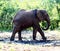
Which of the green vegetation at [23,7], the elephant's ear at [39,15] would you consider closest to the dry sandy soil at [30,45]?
the elephant's ear at [39,15]

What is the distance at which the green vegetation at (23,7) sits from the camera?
26923mm

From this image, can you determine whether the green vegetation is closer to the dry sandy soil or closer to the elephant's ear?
the elephant's ear

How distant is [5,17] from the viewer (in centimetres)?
2712

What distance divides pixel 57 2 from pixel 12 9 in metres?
4.34

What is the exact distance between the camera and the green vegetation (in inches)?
1060

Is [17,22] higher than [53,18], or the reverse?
[17,22]

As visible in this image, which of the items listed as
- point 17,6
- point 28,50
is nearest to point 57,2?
point 17,6

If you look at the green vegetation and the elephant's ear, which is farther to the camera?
the green vegetation

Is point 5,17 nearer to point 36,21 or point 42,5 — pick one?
point 42,5

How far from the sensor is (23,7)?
28.7 meters

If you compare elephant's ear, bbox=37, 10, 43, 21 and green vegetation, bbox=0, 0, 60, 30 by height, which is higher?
elephant's ear, bbox=37, 10, 43, 21

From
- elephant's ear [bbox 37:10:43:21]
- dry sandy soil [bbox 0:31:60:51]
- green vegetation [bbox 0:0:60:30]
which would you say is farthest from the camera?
green vegetation [bbox 0:0:60:30]

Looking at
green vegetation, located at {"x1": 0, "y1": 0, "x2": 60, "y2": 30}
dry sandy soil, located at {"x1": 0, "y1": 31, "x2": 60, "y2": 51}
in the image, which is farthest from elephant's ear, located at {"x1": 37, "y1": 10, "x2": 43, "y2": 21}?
green vegetation, located at {"x1": 0, "y1": 0, "x2": 60, "y2": 30}

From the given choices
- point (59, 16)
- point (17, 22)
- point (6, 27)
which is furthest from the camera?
point (59, 16)
